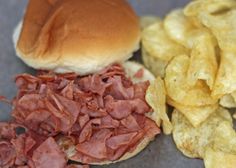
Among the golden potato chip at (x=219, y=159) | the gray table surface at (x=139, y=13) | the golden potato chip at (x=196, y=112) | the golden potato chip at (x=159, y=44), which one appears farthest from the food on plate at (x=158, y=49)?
the golden potato chip at (x=219, y=159)

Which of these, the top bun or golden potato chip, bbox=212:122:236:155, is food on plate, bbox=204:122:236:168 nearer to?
golden potato chip, bbox=212:122:236:155

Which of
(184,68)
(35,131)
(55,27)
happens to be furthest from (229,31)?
(35,131)

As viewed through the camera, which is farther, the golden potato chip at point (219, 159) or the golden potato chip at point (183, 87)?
the golden potato chip at point (183, 87)

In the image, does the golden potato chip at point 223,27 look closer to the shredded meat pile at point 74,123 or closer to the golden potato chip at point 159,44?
the golden potato chip at point 159,44

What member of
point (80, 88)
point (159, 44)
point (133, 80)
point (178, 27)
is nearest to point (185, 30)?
point (178, 27)

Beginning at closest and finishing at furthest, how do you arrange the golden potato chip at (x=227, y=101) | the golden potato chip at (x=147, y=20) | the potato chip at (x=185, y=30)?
the golden potato chip at (x=227, y=101) → the potato chip at (x=185, y=30) → the golden potato chip at (x=147, y=20)

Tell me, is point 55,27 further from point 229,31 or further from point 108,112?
point 229,31

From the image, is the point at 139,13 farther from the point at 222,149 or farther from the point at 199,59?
the point at 222,149
